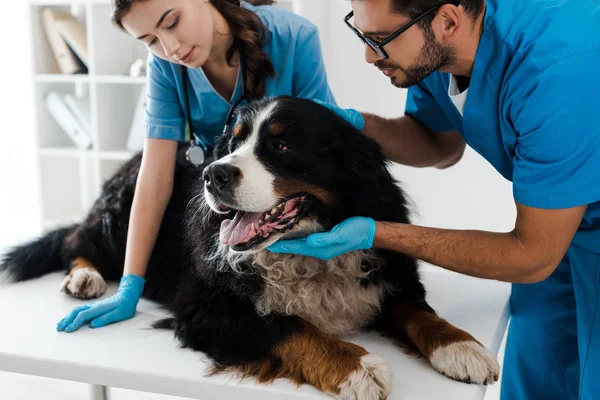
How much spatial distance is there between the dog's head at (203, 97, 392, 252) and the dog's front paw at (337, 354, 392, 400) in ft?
1.26

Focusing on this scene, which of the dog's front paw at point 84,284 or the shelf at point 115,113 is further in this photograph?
the shelf at point 115,113

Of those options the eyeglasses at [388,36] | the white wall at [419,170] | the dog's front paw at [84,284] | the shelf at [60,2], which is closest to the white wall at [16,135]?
the shelf at [60,2]

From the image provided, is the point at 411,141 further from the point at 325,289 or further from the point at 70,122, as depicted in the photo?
the point at 70,122

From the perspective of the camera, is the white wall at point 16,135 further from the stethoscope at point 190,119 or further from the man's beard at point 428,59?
the man's beard at point 428,59

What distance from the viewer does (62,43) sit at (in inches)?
158

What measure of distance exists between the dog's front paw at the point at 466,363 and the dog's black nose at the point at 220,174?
0.63 m

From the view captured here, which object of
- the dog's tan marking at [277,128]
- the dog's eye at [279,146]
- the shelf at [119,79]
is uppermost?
the dog's tan marking at [277,128]

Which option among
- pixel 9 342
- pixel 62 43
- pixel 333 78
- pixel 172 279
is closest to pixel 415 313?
pixel 172 279

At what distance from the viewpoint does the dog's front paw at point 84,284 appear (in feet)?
6.14

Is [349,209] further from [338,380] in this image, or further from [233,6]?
[233,6]

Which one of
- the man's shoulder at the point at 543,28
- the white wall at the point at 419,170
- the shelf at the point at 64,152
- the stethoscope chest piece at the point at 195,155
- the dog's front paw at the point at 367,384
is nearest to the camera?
the dog's front paw at the point at 367,384

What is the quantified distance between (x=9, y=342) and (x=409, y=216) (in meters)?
1.13

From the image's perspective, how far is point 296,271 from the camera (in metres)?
1.64

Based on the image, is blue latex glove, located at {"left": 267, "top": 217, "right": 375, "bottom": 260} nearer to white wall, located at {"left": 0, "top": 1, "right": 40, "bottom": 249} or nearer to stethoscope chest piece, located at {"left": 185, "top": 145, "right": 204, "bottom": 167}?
stethoscope chest piece, located at {"left": 185, "top": 145, "right": 204, "bottom": 167}
